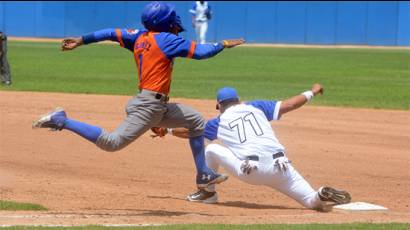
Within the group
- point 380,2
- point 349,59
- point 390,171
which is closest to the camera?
point 390,171

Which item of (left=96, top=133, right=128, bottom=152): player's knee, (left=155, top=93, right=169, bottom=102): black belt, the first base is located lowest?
the first base

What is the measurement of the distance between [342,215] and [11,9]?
39424 millimetres

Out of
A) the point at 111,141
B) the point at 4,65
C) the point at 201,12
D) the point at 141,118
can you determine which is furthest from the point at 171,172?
the point at 201,12

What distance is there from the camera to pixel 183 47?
24.5 feet

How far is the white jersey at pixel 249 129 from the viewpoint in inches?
307

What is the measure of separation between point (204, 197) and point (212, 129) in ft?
2.28

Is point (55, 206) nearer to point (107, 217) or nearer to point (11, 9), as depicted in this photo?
point (107, 217)

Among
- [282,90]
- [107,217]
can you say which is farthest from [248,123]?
[282,90]

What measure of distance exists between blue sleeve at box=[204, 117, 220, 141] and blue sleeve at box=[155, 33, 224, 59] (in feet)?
2.74

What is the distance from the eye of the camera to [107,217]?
7.28 meters

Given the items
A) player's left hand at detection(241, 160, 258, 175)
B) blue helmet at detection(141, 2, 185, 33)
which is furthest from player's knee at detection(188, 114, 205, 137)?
blue helmet at detection(141, 2, 185, 33)

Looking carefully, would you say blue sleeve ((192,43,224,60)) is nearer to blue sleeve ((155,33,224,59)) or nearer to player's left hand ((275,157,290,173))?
blue sleeve ((155,33,224,59))

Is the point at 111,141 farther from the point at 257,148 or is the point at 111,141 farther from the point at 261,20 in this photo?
the point at 261,20

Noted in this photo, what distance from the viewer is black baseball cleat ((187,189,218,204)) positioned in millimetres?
8406
